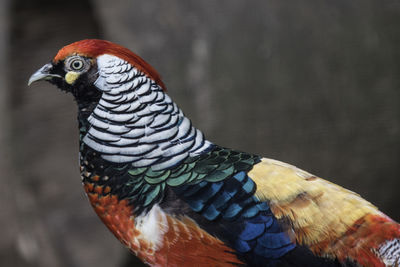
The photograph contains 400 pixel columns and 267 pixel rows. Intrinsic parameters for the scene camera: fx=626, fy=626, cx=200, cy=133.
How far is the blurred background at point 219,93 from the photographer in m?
4.03

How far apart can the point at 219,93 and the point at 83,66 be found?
1991 millimetres

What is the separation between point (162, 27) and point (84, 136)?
1.88 meters

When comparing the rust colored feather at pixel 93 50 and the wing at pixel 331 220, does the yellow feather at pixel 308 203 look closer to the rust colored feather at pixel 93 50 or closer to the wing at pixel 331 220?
the wing at pixel 331 220

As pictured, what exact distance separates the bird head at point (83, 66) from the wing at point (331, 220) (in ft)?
2.02

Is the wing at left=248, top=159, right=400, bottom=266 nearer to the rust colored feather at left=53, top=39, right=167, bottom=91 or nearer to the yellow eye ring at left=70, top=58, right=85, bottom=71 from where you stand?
the rust colored feather at left=53, top=39, right=167, bottom=91

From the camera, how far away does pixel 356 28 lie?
4336 millimetres

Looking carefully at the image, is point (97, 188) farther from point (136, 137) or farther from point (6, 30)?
point (6, 30)

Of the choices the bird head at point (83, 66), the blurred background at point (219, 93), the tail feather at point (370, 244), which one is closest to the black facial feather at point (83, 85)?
the bird head at point (83, 66)

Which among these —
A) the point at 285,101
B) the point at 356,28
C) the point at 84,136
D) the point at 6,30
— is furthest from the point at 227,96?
the point at 84,136

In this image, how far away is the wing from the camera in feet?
6.76

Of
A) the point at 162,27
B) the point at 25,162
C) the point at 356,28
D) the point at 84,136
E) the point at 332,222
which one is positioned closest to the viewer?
the point at 332,222

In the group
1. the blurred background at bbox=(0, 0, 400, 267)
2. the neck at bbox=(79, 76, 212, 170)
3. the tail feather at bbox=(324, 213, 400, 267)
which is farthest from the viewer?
the blurred background at bbox=(0, 0, 400, 267)

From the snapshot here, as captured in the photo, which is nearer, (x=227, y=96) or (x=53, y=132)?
(x=227, y=96)

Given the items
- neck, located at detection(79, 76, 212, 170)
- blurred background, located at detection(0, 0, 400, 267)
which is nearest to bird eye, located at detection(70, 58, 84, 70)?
neck, located at detection(79, 76, 212, 170)
